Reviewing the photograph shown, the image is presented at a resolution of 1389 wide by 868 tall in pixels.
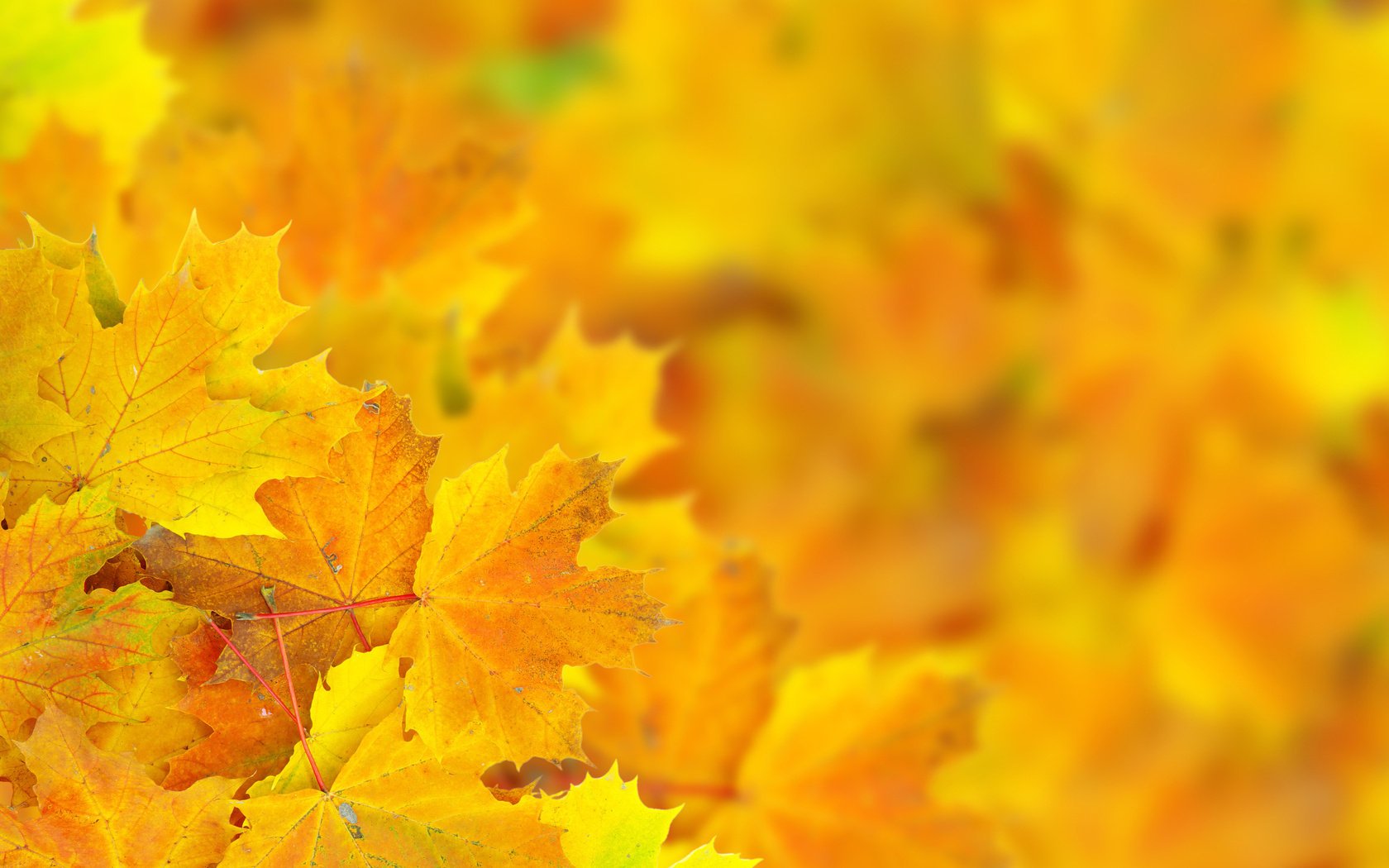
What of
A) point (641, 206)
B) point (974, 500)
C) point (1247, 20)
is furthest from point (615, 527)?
point (1247, 20)

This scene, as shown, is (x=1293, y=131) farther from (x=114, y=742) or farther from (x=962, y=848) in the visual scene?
(x=114, y=742)

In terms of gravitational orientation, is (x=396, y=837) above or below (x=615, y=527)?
below

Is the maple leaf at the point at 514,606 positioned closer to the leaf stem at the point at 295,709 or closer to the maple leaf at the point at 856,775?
the leaf stem at the point at 295,709

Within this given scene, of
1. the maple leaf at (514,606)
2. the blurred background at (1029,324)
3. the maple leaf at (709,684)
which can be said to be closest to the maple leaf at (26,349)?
the maple leaf at (514,606)

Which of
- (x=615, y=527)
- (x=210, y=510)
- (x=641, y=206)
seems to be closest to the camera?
(x=210, y=510)

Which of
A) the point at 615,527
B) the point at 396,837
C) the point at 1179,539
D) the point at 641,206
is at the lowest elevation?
the point at 396,837

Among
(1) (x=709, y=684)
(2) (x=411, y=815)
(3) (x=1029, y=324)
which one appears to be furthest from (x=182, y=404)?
(3) (x=1029, y=324)

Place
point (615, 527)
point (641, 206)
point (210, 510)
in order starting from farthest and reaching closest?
point (641, 206), point (615, 527), point (210, 510)

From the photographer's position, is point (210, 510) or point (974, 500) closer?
point (210, 510)
